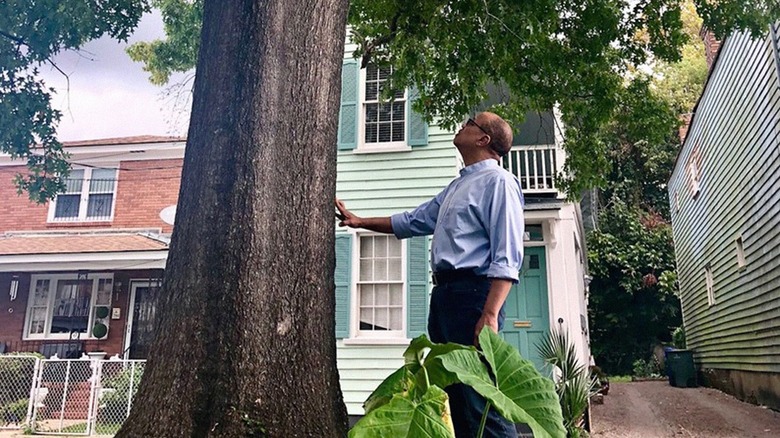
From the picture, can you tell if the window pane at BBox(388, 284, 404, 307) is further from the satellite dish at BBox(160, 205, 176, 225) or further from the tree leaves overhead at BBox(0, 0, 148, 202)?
the satellite dish at BBox(160, 205, 176, 225)

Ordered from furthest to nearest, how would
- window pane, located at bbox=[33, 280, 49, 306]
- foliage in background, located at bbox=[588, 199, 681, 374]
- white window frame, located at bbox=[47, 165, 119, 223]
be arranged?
foliage in background, located at bbox=[588, 199, 681, 374] → white window frame, located at bbox=[47, 165, 119, 223] → window pane, located at bbox=[33, 280, 49, 306]

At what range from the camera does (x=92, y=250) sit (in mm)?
10875

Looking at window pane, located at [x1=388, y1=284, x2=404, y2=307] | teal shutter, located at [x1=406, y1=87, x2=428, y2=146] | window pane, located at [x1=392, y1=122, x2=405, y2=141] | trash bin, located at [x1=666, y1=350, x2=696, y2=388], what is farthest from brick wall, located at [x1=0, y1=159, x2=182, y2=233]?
trash bin, located at [x1=666, y1=350, x2=696, y2=388]

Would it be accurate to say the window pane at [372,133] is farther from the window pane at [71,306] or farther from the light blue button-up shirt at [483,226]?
the window pane at [71,306]

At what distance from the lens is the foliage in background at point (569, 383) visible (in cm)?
634

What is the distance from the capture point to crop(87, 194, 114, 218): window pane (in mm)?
12578

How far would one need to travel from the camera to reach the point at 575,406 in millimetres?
6352

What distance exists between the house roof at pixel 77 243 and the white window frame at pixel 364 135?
4368mm

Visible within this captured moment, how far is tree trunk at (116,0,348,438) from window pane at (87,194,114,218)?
1181 centimetres

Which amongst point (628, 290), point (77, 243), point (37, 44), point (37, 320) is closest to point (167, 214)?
point (77, 243)

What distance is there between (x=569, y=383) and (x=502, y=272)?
16.6 ft

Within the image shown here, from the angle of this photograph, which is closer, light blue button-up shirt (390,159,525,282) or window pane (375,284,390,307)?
light blue button-up shirt (390,159,525,282)

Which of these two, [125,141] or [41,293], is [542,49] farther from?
[41,293]

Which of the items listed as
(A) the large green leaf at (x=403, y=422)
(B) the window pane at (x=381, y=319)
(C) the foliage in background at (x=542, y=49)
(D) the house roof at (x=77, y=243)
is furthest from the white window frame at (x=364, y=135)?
(A) the large green leaf at (x=403, y=422)
